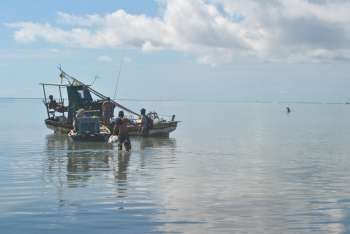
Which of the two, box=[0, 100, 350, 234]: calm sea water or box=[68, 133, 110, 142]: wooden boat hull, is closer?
box=[0, 100, 350, 234]: calm sea water

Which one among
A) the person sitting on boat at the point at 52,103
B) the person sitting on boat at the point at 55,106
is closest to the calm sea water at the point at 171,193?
the person sitting on boat at the point at 55,106

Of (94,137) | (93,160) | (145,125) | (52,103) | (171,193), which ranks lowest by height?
(171,193)

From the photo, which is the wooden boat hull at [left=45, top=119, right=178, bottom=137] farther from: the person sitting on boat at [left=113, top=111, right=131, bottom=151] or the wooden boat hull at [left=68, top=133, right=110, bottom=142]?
the person sitting on boat at [left=113, top=111, right=131, bottom=151]

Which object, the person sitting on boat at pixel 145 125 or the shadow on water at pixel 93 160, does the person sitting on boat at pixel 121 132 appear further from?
the person sitting on boat at pixel 145 125

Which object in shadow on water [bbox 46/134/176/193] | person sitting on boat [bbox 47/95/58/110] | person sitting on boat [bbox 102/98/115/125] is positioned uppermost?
person sitting on boat [bbox 47/95/58/110]

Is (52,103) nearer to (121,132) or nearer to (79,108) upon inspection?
(79,108)

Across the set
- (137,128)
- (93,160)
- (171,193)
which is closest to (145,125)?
(137,128)

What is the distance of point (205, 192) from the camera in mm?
15680

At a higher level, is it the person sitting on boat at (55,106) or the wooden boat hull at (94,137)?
the person sitting on boat at (55,106)

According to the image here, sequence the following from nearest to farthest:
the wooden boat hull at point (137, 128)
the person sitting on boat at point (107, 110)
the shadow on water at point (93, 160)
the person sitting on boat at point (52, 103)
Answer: the shadow on water at point (93, 160), the wooden boat hull at point (137, 128), the person sitting on boat at point (107, 110), the person sitting on boat at point (52, 103)

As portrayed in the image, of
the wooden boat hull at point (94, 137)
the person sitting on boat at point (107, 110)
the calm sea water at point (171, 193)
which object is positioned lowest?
the calm sea water at point (171, 193)

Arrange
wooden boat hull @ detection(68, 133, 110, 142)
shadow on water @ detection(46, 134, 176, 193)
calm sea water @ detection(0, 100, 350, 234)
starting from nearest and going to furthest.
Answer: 1. calm sea water @ detection(0, 100, 350, 234)
2. shadow on water @ detection(46, 134, 176, 193)
3. wooden boat hull @ detection(68, 133, 110, 142)

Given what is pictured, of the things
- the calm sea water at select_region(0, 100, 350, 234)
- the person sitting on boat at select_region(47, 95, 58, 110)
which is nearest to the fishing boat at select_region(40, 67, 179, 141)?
the person sitting on boat at select_region(47, 95, 58, 110)

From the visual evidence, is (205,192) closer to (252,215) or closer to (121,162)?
(252,215)
